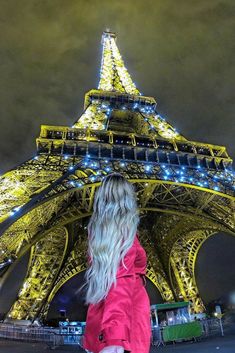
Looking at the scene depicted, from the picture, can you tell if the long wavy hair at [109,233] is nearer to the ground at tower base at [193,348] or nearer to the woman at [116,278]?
the woman at [116,278]

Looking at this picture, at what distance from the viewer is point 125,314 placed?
162cm

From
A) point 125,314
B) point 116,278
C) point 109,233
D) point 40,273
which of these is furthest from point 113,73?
point 125,314

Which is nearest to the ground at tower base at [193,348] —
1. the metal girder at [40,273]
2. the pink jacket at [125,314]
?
the pink jacket at [125,314]

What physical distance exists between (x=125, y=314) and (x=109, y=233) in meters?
0.51

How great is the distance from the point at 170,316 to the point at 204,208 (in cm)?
727

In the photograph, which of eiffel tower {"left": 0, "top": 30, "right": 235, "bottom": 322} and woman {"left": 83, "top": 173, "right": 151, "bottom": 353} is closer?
woman {"left": 83, "top": 173, "right": 151, "bottom": 353}

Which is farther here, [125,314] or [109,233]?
[109,233]

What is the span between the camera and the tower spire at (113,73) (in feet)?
107

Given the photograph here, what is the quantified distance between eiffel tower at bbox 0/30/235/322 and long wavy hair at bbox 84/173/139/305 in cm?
1230

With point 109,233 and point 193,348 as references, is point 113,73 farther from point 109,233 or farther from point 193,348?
point 109,233

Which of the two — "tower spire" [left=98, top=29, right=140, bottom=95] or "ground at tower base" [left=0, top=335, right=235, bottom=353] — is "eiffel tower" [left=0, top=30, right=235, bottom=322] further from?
"ground at tower base" [left=0, top=335, right=235, bottom=353]

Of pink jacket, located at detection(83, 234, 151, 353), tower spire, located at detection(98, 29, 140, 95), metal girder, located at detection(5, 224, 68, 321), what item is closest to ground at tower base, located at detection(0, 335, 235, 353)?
pink jacket, located at detection(83, 234, 151, 353)

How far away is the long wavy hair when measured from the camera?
72.1 inches

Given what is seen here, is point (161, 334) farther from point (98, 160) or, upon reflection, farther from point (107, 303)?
point (107, 303)
